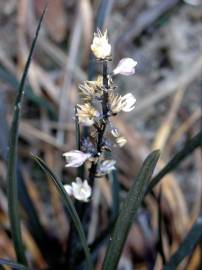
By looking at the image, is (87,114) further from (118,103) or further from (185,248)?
(185,248)

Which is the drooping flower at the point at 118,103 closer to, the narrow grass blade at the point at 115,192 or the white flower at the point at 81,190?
the white flower at the point at 81,190

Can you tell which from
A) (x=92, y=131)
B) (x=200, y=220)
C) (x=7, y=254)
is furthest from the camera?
(x=7, y=254)

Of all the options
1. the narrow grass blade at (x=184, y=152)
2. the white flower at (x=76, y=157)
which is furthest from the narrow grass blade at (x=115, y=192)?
the white flower at (x=76, y=157)

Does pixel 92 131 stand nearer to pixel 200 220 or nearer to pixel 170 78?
pixel 200 220

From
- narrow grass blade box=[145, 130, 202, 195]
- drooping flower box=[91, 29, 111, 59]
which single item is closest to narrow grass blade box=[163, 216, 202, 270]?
narrow grass blade box=[145, 130, 202, 195]

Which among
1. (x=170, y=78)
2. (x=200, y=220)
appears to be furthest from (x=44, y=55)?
(x=200, y=220)
